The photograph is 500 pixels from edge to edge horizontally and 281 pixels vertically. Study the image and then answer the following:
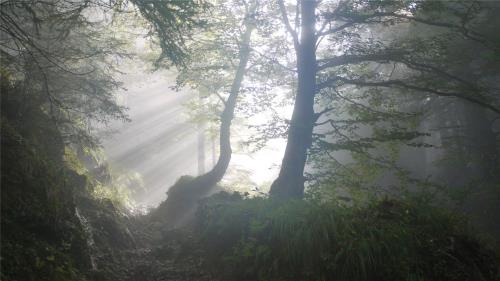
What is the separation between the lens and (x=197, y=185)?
54.4 feet

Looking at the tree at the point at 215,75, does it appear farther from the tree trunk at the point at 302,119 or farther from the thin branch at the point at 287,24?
the tree trunk at the point at 302,119

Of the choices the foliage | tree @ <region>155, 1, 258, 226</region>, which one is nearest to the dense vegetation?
the foliage

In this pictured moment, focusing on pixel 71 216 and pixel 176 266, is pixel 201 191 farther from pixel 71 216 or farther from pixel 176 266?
pixel 71 216

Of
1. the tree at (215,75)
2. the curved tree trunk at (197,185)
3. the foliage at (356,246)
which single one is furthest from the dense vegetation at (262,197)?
the curved tree trunk at (197,185)

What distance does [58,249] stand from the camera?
245 inches

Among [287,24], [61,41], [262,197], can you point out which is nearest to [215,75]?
[287,24]

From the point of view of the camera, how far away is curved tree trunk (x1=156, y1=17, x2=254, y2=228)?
49.7 feet

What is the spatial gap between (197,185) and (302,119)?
7769mm

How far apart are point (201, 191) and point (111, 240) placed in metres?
7.21

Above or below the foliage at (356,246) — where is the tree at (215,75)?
above

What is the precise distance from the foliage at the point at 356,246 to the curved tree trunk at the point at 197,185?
7037mm

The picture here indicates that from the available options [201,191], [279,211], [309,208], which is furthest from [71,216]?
[201,191]

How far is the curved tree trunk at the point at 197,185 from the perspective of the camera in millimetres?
15160

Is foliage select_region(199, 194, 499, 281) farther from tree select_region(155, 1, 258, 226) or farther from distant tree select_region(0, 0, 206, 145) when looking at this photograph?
tree select_region(155, 1, 258, 226)
